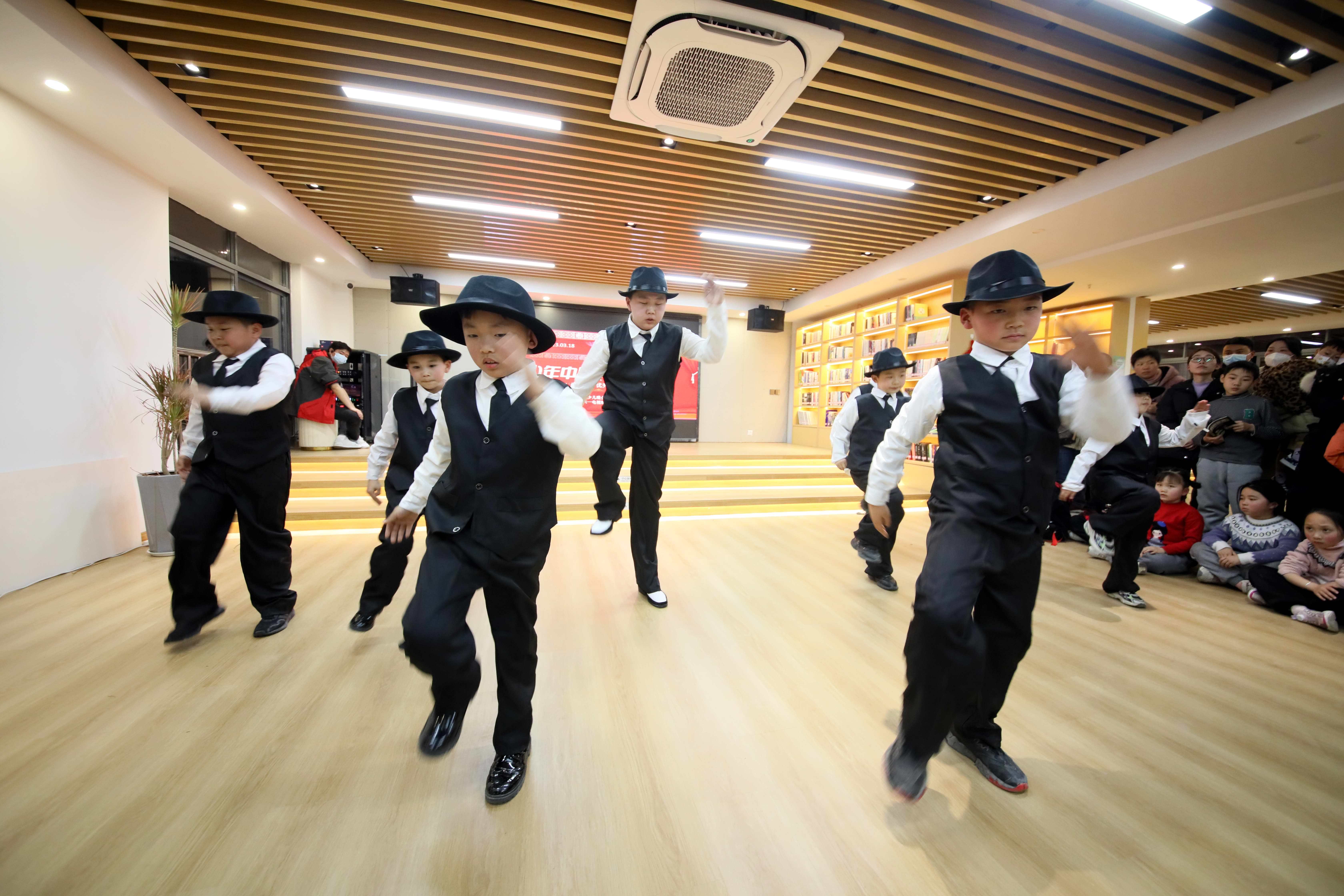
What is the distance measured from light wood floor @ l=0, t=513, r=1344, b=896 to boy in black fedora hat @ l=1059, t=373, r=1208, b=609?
0.48 metres

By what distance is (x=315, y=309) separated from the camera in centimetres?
744

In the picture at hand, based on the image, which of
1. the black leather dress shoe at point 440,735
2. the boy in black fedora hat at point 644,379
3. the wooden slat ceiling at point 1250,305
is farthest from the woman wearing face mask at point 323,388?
the wooden slat ceiling at point 1250,305

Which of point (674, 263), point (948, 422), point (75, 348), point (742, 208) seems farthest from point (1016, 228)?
point (75, 348)

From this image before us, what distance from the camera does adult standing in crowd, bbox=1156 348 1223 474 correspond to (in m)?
3.80

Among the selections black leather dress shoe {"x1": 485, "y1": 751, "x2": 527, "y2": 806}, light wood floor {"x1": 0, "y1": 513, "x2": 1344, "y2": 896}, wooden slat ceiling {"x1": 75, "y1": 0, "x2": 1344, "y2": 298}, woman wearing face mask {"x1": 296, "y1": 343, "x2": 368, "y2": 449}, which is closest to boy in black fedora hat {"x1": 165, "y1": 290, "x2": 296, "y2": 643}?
light wood floor {"x1": 0, "y1": 513, "x2": 1344, "y2": 896}

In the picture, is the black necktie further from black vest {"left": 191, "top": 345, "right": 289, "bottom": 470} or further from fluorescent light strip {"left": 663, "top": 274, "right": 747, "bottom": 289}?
fluorescent light strip {"left": 663, "top": 274, "right": 747, "bottom": 289}

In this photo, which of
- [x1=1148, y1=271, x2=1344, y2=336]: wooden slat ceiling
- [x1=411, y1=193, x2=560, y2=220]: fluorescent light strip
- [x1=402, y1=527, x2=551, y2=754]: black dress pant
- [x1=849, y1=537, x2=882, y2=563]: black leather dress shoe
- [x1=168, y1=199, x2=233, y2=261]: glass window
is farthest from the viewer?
[x1=1148, y1=271, x2=1344, y2=336]: wooden slat ceiling

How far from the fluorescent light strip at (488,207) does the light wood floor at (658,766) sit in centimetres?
443

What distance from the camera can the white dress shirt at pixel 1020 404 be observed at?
1.23m

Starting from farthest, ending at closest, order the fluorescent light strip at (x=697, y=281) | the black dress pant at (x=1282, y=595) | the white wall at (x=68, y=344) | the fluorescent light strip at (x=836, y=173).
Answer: the fluorescent light strip at (x=697, y=281) → the fluorescent light strip at (x=836, y=173) → the white wall at (x=68, y=344) → the black dress pant at (x=1282, y=595)

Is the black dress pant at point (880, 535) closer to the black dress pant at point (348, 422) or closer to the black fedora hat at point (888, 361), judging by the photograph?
the black fedora hat at point (888, 361)

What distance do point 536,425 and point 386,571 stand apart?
1.57 metres

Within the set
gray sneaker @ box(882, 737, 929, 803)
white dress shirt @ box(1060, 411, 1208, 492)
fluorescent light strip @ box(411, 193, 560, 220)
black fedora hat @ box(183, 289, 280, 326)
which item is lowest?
gray sneaker @ box(882, 737, 929, 803)

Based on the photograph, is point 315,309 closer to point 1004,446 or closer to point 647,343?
point 647,343
